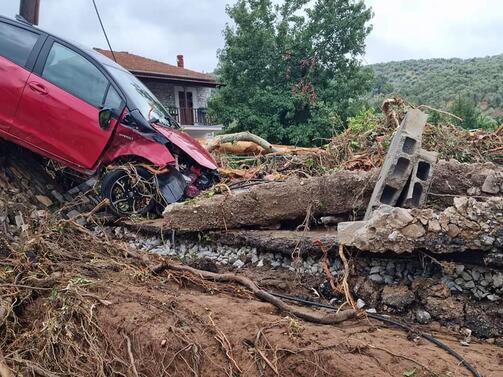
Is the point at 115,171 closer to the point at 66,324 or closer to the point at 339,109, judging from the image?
the point at 66,324

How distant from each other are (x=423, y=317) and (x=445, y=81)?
32.6m

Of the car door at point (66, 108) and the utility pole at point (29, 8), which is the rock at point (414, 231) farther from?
the utility pole at point (29, 8)

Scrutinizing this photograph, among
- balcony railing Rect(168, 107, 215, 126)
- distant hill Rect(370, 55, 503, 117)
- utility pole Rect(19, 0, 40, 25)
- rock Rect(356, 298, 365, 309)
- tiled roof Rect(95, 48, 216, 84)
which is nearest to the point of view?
rock Rect(356, 298, 365, 309)

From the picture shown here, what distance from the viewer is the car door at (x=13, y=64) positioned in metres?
6.27

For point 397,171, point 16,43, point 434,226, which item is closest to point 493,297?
point 434,226

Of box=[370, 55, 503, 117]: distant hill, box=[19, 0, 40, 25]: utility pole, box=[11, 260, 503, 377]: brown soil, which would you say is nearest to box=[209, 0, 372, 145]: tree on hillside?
box=[370, 55, 503, 117]: distant hill

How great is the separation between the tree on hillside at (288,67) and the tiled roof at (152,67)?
7.44m

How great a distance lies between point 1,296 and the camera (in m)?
4.28

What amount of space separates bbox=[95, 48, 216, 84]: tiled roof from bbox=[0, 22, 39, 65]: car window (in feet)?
61.2

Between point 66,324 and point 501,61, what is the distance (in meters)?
40.7

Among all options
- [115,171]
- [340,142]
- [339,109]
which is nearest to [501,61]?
[339,109]

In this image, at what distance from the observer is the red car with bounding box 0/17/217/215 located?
6168 mm

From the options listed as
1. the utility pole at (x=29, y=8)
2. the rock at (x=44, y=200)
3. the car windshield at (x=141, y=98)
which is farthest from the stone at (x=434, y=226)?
the utility pole at (x=29, y=8)

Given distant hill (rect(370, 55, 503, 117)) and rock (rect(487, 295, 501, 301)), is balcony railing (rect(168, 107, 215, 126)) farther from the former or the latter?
rock (rect(487, 295, 501, 301))
